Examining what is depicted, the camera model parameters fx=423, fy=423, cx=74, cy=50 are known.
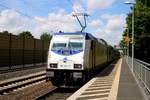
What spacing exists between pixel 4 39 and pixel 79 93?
22.6 m

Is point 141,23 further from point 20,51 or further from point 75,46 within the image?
point 75,46

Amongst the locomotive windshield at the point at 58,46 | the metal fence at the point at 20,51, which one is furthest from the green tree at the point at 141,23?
the locomotive windshield at the point at 58,46

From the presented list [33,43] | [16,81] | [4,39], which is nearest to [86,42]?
[16,81]

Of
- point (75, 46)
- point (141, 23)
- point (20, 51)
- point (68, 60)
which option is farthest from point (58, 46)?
point (141, 23)

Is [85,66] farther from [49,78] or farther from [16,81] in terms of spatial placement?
[16,81]

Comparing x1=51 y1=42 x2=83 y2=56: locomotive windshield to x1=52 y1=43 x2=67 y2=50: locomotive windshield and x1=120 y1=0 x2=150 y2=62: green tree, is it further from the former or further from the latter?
x1=120 y1=0 x2=150 y2=62: green tree

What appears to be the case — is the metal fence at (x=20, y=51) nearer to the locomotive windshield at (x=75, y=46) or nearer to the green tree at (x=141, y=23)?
the green tree at (x=141, y=23)

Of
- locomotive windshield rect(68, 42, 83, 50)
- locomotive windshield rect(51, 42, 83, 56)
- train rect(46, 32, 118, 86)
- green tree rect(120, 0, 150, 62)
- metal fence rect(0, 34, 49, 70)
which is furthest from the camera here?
green tree rect(120, 0, 150, 62)

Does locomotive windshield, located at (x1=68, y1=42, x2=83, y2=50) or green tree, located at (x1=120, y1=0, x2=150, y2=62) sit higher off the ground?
green tree, located at (x1=120, y1=0, x2=150, y2=62)

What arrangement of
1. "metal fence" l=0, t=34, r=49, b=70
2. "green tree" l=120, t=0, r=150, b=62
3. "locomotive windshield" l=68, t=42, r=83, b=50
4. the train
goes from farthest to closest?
"green tree" l=120, t=0, r=150, b=62
"metal fence" l=0, t=34, r=49, b=70
"locomotive windshield" l=68, t=42, r=83, b=50
the train

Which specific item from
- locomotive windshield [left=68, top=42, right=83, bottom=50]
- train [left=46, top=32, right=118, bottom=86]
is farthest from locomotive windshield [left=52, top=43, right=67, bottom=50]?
locomotive windshield [left=68, top=42, right=83, bottom=50]

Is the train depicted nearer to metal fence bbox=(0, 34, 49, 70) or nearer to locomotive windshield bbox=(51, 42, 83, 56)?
locomotive windshield bbox=(51, 42, 83, 56)

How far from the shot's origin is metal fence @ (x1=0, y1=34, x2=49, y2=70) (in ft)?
129

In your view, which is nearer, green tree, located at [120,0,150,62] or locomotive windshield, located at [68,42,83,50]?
locomotive windshield, located at [68,42,83,50]
